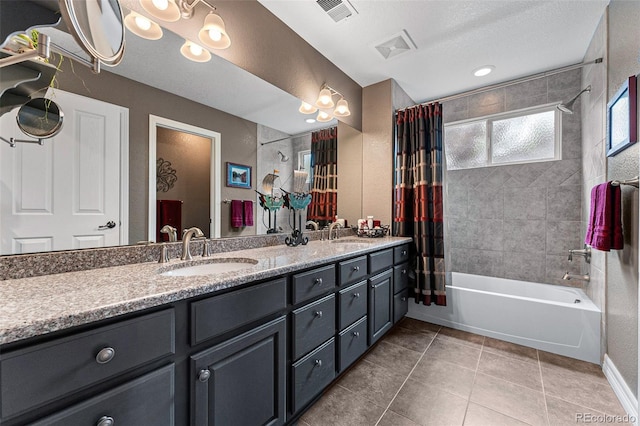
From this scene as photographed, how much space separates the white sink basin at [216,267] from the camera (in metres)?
1.24

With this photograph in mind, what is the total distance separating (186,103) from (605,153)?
2778mm

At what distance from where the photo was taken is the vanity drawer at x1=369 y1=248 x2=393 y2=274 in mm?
1848

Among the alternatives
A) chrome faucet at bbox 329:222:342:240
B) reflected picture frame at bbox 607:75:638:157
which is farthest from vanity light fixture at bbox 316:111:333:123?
reflected picture frame at bbox 607:75:638:157

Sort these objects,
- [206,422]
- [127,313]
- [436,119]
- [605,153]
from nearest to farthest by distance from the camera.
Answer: [127,313], [206,422], [605,153], [436,119]

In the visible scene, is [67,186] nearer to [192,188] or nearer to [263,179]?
[192,188]

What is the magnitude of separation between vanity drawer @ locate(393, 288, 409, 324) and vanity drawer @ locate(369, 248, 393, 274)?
1.17 feet

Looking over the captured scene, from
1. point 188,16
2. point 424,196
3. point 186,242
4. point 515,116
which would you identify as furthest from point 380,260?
point 515,116

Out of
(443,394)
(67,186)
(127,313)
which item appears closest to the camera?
(127,313)

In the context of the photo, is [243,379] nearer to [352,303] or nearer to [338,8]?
[352,303]

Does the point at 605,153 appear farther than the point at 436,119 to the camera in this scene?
No

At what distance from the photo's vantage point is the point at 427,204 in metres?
2.50

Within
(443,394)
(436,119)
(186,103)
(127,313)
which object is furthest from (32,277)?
(436,119)

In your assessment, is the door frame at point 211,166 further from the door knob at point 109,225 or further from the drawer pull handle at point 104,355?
the drawer pull handle at point 104,355

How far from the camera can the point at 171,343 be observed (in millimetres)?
775
